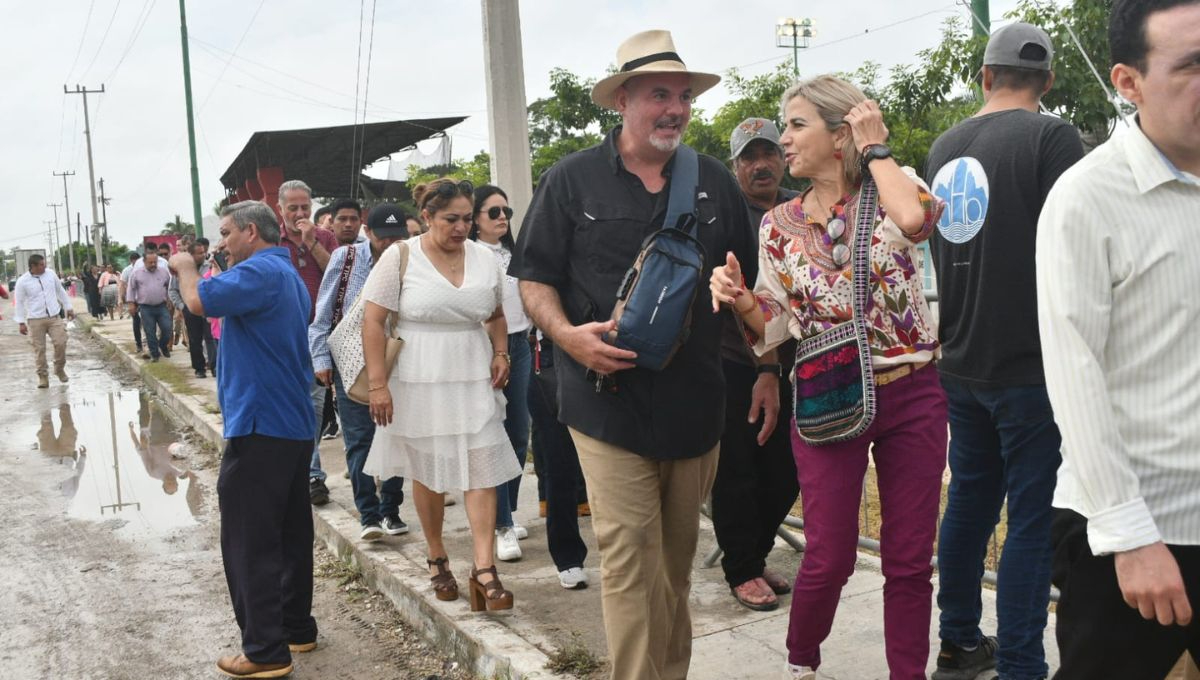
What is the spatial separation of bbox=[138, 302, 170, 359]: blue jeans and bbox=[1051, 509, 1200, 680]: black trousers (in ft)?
58.0

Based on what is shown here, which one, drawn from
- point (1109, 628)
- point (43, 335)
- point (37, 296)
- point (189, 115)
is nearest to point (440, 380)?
point (1109, 628)

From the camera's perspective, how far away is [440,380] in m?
4.98

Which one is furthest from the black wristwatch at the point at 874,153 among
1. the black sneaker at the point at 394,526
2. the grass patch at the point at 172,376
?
the grass patch at the point at 172,376

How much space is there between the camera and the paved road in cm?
498

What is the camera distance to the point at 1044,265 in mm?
2090

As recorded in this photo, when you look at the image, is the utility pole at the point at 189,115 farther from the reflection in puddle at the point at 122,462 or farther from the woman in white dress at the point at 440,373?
the woman in white dress at the point at 440,373

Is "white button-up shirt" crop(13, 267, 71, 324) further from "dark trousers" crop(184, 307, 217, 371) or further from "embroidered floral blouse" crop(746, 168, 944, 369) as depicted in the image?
"embroidered floral blouse" crop(746, 168, 944, 369)

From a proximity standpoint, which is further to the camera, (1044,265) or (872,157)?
(872,157)

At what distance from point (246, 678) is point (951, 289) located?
10.6 ft

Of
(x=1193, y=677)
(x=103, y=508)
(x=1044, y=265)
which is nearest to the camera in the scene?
(x=1044, y=265)

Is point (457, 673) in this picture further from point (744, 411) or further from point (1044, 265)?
point (1044, 265)

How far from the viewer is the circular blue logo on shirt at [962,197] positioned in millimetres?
3459

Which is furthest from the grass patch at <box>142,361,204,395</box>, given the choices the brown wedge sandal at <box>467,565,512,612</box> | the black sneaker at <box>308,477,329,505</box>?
the brown wedge sandal at <box>467,565,512,612</box>

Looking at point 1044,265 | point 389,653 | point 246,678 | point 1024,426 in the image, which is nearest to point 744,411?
point 1024,426
